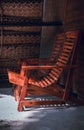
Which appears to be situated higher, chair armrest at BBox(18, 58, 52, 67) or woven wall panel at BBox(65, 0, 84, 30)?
woven wall panel at BBox(65, 0, 84, 30)

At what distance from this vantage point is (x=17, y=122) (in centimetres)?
400

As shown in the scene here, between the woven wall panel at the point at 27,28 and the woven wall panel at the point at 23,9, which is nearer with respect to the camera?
the woven wall panel at the point at 23,9

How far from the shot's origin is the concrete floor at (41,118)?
386 centimetres

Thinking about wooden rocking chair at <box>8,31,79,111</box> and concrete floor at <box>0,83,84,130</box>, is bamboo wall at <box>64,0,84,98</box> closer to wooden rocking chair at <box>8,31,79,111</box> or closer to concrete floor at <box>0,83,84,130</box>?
wooden rocking chair at <box>8,31,79,111</box>

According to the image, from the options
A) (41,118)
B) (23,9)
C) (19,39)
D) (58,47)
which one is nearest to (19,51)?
(19,39)

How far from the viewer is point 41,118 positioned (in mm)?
4188

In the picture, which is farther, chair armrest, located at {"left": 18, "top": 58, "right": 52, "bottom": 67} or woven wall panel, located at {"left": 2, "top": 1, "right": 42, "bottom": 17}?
woven wall panel, located at {"left": 2, "top": 1, "right": 42, "bottom": 17}

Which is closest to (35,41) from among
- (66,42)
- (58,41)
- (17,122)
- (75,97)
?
(58,41)

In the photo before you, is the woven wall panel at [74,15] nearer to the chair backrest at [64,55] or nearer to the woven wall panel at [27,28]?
the chair backrest at [64,55]

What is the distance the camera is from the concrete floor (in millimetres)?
3855

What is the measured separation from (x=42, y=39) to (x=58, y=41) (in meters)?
1.07

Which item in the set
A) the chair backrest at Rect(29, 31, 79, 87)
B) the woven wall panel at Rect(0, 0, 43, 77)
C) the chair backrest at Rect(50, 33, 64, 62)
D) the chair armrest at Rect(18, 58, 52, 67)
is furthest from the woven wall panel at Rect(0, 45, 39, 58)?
the chair backrest at Rect(29, 31, 79, 87)

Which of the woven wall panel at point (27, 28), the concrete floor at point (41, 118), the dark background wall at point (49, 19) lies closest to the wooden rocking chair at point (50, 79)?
the concrete floor at point (41, 118)

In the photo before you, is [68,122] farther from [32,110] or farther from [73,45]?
[73,45]
